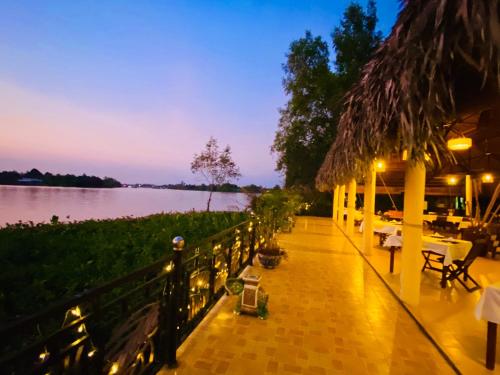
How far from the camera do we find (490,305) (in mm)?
2516

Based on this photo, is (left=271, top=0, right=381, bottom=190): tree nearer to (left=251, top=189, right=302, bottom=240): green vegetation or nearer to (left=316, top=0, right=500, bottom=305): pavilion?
(left=251, top=189, right=302, bottom=240): green vegetation

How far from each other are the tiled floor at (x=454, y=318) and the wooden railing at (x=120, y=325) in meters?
2.43

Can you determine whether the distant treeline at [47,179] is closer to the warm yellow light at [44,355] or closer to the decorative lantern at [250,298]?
the decorative lantern at [250,298]

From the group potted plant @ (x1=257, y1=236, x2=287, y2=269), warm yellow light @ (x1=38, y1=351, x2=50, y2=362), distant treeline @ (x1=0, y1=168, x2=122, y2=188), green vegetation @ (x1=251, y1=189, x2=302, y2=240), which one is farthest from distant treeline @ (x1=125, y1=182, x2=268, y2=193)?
distant treeline @ (x1=0, y1=168, x2=122, y2=188)

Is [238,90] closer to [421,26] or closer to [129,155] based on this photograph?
[129,155]

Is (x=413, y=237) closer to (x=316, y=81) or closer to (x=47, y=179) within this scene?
(x=316, y=81)

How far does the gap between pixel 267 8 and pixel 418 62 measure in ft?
55.1

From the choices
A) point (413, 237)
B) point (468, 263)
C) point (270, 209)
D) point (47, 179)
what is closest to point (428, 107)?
point (413, 237)

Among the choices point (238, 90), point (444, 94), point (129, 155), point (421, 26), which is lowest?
point (444, 94)

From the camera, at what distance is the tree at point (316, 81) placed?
62.1 feet

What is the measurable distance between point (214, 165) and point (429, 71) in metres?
18.2

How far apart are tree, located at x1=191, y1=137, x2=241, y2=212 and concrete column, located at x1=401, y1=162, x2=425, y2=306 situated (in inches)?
643

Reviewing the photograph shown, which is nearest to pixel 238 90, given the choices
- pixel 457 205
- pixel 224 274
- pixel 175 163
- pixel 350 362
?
pixel 175 163

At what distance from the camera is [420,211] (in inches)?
155
